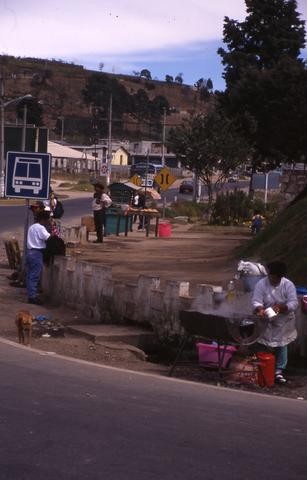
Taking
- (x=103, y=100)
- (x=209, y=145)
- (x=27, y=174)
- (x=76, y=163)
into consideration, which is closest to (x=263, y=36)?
(x=209, y=145)

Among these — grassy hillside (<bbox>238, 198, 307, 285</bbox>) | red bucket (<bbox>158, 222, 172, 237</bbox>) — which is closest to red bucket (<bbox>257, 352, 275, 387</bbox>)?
grassy hillside (<bbox>238, 198, 307, 285</bbox>)

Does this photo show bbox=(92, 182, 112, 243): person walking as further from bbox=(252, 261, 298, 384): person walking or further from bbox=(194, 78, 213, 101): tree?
bbox=(194, 78, 213, 101): tree

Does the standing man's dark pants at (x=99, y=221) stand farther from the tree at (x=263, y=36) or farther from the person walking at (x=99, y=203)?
the tree at (x=263, y=36)

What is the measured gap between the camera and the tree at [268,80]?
4034 cm

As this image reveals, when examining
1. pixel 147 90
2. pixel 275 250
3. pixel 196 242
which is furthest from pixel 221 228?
pixel 147 90

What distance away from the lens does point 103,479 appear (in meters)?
5.75

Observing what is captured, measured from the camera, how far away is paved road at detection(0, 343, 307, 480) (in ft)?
19.8

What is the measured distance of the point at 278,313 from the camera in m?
10.1

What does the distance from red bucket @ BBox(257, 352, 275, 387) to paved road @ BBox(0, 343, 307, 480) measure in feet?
1.98

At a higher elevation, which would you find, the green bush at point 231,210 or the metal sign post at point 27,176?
the metal sign post at point 27,176

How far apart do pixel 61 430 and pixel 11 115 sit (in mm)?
145090

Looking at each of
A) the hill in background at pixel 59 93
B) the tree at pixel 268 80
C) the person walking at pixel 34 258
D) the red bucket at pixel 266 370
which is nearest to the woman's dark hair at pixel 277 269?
the red bucket at pixel 266 370

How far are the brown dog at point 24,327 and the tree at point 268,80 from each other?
→ 28.8 metres

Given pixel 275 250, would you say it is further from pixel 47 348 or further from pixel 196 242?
pixel 196 242
